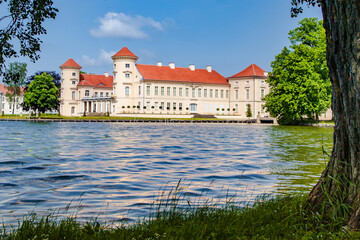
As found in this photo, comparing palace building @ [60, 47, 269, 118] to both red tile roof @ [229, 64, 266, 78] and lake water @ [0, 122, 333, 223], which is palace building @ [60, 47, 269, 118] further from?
lake water @ [0, 122, 333, 223]

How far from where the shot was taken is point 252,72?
83188 mm

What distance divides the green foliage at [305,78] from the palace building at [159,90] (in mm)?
36636

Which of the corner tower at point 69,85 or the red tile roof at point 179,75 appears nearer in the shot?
the red tile roof at point 179,75

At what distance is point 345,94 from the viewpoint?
3.93 metres

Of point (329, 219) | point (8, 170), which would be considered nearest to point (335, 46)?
point (329, 219)

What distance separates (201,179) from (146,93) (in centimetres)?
6834

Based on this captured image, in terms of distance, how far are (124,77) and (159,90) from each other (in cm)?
734

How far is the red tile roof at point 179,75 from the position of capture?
79.1 metres

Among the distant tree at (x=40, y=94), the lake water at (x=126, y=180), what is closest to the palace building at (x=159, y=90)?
the distant tree at (x=40, y=94)

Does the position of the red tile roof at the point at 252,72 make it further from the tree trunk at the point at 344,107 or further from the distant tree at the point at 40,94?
the tree trunk at the point at 344,107

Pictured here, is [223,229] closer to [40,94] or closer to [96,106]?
[40,94]

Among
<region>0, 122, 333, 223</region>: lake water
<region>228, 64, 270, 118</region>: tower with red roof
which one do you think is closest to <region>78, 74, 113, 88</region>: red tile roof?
<region>228, 64, 270, 118</region>: tower with red roof

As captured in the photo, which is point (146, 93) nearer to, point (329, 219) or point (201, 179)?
point (201, 179)

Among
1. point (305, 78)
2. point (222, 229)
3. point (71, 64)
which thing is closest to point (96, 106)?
point (71, 64)
